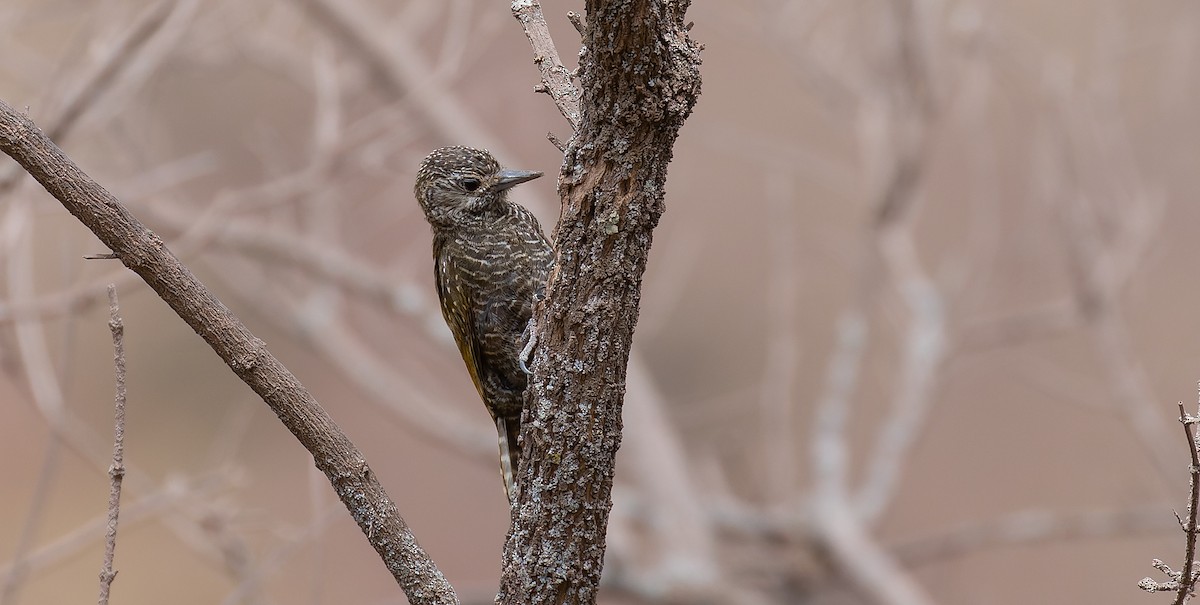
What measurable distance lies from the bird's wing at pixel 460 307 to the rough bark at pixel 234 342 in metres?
1.24

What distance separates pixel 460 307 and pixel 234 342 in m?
1.45

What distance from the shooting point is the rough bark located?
156cm

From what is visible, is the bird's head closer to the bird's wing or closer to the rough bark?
the bird's wing

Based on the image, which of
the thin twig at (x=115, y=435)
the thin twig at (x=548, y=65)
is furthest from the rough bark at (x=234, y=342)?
the thin twig at (x=548, y=65)

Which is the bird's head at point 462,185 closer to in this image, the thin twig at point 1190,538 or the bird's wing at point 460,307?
the bird's wing at point 460,307

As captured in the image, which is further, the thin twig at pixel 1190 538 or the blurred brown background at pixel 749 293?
the blurred brown background at pixel 749 293

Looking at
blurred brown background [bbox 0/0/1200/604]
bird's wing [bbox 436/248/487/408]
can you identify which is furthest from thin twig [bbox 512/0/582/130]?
blurred brown background [bbox 0/0/1200/604]

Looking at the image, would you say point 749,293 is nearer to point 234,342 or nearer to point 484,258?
point 484,258

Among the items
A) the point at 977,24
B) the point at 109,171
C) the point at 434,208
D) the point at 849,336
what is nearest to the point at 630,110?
the point at 434,208

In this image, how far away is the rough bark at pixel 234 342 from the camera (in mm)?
1562

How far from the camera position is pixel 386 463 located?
8.51 metres

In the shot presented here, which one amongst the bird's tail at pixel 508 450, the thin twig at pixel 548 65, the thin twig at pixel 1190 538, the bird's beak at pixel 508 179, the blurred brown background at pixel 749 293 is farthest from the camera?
the blurred brown background at pixel 749 293

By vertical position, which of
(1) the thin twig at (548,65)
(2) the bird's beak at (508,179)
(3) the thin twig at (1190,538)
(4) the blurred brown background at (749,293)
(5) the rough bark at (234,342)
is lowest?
(3) the thin twig at (1190,538)

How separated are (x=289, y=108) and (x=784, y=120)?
155 inches
